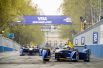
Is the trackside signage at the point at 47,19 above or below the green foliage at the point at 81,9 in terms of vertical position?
below

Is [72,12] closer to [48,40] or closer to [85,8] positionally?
[85,8]

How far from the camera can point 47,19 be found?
68.8 m

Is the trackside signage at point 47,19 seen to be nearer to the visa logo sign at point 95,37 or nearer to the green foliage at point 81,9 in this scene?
the green foliage at point 81,9

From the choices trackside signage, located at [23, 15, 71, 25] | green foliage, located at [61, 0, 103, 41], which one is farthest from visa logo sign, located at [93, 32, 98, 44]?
trackside signage, located at [23, 15, 71, 25]

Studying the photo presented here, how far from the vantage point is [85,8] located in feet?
222

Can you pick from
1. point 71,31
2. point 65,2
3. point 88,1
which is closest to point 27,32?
point 71,31

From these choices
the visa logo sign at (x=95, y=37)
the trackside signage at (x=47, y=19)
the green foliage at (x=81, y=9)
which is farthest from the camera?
the trackside signage at (x=47, y=19)

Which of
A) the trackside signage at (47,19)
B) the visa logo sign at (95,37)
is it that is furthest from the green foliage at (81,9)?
the visa logo sign at (95,37)

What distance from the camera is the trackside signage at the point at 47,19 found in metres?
67.9

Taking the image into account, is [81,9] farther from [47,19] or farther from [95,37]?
[95,37]

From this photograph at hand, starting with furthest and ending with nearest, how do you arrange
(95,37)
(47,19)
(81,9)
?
1. (47,19)
2. (81,9)
3. (95,37)

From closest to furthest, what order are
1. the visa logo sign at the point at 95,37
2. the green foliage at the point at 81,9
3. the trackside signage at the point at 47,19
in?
1. the visa logo sign at the point at 95,37
2. the green foliage at the point at 81,9
3. the trackside signage at the point at 47,19

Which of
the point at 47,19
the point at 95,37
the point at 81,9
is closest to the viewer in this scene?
the point at 95,37

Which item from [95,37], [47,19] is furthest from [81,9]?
[95,37]
